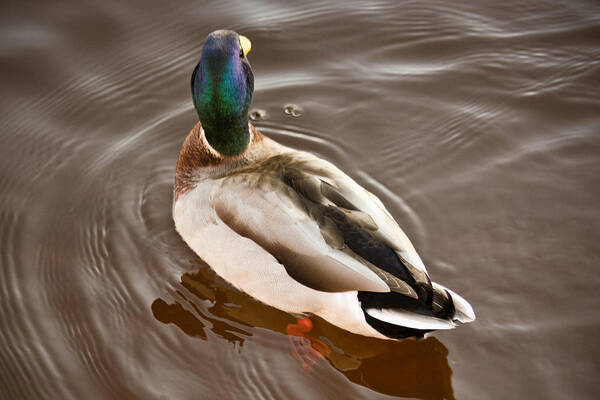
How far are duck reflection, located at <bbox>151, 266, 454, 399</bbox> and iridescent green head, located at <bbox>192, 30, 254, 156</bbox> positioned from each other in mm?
723

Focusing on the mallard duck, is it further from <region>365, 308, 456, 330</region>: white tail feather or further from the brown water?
the brown water

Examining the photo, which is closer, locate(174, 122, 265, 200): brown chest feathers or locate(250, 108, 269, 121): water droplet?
locate(174, 122, 265, 200): brown chest feathers

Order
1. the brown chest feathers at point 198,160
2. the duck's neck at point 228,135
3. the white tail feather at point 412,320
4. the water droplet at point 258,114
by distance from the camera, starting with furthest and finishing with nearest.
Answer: the water droplet at point 258,114, the brown chest feathers at point 198,160, the duck's neck at point 228,135, the white tail feather at point 412,320

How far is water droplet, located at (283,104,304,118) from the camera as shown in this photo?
168 inches

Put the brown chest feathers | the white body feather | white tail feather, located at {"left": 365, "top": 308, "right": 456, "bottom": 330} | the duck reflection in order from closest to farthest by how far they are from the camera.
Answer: white tail feather, located at {"left": 365, "top": 308, "right": 456, "bottom": 330}, the white body feather, the duck reflection, the brown chest feathers

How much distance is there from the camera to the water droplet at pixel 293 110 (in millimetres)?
4258

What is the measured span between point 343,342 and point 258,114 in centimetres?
184

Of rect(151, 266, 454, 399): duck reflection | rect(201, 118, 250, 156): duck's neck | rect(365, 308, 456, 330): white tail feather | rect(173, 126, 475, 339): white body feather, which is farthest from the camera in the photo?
rect(201, 118, 250, 156): duck's neck

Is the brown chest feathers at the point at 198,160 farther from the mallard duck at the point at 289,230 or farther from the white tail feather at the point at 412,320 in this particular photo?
the white tail feather at the point at 412,320

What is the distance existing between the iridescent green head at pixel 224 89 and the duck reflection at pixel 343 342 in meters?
0.72

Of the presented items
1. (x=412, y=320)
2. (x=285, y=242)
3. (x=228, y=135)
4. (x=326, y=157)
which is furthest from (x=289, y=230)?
(x=326, y=157)

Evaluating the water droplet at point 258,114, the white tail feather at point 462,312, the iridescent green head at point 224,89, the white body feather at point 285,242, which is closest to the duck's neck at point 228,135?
the iridescent green head at point 224,89

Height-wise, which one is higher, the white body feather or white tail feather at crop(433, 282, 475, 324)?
the white body feather

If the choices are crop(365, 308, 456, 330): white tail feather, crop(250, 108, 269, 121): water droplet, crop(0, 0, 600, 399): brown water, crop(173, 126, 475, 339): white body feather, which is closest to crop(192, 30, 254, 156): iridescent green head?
crop(173, 126, 475, 339): white body feather
